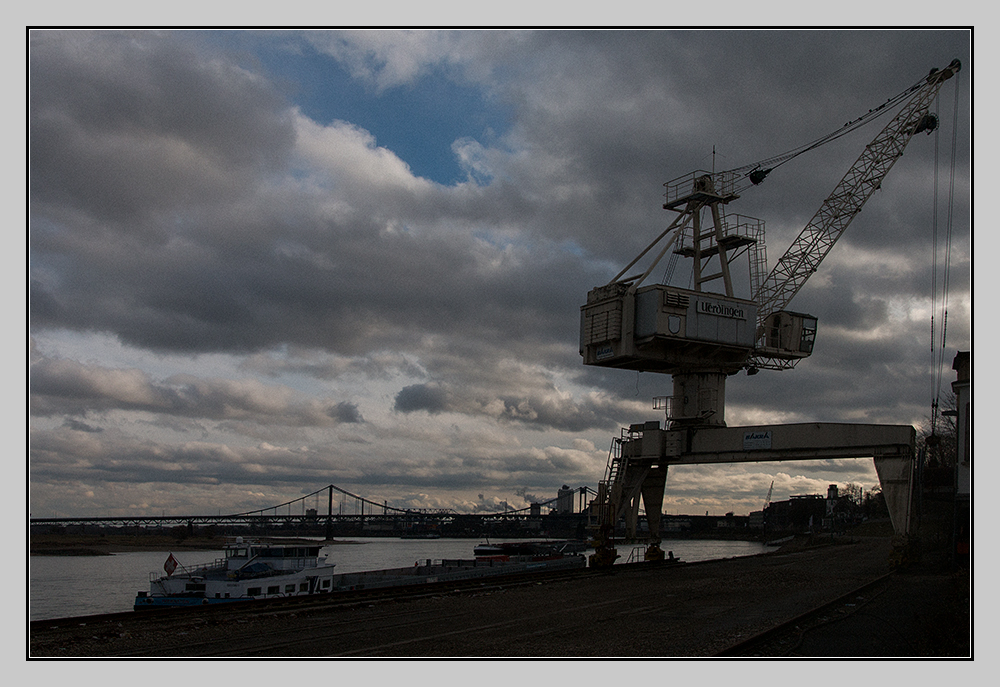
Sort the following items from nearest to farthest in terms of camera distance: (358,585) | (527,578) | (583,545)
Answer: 1. (527,578)
2. (358,585)
3. (583,545)

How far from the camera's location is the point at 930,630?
18.9m

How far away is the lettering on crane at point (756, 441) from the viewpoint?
37469 mm

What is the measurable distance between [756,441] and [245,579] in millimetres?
24412

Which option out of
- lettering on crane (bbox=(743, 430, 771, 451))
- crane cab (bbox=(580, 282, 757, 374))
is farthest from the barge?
lettering on crane (bbox=(743, 430, 771, 451))

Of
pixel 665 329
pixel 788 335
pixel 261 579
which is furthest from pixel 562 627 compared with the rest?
pixel 788 335

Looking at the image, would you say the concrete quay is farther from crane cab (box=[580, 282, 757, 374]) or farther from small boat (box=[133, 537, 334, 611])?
crane cab (box=[580, 282, 757, 374])

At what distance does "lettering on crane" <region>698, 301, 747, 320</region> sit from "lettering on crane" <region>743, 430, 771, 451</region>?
605 centimetres

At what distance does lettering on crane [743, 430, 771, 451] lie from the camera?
123 ft

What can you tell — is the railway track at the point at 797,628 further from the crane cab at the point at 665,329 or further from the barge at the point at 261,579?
the barge at the point at 261,579

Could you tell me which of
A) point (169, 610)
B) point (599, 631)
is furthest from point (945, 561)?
point (169, 610)

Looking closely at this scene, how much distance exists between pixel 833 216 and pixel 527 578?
28.5 meters

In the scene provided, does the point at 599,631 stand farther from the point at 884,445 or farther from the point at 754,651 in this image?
the point at 884,445

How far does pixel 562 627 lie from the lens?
2045 centimetres

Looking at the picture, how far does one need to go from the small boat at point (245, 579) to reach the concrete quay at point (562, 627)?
434 inches
